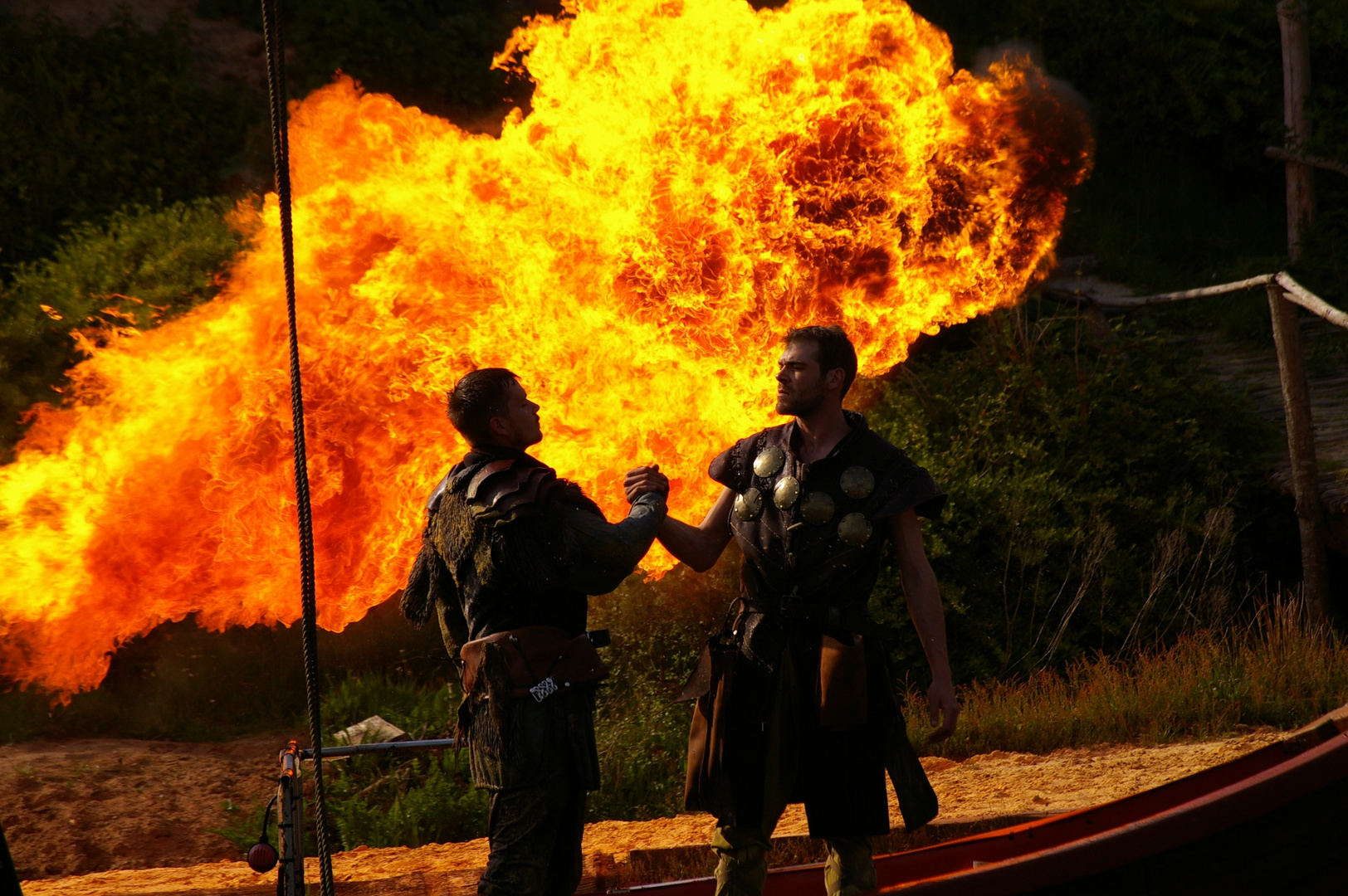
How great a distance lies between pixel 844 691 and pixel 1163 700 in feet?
14.1

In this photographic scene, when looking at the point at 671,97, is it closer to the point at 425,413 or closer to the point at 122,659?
the point at 425,413

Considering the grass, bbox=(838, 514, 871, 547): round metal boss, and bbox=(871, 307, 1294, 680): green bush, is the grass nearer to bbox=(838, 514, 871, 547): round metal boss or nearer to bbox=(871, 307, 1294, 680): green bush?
bbox=(871, 307, 1294, 680): green bush

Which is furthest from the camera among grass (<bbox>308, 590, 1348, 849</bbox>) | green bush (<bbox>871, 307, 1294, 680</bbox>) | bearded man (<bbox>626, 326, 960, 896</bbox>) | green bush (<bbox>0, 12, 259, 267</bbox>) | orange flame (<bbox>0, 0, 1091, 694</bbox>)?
green bush (<bbox>0, 12, 259, 267</bbox>)

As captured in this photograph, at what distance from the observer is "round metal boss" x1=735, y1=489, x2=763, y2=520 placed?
387cm

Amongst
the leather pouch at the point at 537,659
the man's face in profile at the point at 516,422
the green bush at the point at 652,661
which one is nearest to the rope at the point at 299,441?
the leather pouch at the point at 537,659

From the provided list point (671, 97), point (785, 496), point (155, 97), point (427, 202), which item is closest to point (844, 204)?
point (671, 97)

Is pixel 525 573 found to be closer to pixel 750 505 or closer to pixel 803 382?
pixel 750 505

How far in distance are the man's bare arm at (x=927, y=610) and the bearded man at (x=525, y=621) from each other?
786mm

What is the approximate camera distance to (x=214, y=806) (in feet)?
23.7

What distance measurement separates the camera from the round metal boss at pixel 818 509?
3736 millimetres

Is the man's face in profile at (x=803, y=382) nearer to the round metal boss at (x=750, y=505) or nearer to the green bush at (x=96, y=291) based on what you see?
the round metal boss at (x=750, y=505)

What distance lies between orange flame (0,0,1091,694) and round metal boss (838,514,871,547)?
2260mm

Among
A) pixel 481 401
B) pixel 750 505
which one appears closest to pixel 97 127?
pixel 481 401

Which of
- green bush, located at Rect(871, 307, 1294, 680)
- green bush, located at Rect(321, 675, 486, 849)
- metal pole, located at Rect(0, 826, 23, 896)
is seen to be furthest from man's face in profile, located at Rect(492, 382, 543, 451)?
green bush, located at Rect(871, 307, 1294, 680)
